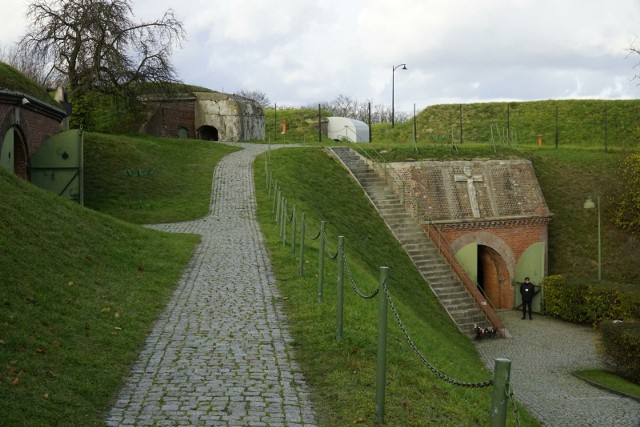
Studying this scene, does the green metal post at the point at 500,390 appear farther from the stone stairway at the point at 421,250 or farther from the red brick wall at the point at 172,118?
the red brick wall at the point at 172,118

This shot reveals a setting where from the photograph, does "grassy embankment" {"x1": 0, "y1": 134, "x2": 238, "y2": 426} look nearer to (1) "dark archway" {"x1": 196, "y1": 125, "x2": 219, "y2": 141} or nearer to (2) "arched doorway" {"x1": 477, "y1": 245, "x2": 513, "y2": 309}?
(2) "arched doorway" {"x1": 477, "y1": 245, "x2": 513, "y2": 309}

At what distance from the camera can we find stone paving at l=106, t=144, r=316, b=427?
754cm

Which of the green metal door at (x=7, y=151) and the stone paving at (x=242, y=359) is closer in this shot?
the stone paving at (x=242, y=359)

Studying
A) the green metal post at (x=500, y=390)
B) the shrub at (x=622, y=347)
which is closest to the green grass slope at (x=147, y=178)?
the shrub at (x=622, y=347)

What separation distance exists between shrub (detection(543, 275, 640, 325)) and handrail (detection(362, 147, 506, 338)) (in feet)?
7.62

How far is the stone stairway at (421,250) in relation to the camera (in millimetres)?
24453

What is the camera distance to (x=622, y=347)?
18.2 metres

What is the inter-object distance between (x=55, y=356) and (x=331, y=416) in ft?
11.2

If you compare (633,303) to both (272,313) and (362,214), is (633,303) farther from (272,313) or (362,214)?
(272,313)

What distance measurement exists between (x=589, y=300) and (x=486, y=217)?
19.4 feet

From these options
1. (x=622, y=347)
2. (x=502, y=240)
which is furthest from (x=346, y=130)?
(x=622, y=347)

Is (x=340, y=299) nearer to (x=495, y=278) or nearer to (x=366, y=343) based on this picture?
(x=366, y=343)

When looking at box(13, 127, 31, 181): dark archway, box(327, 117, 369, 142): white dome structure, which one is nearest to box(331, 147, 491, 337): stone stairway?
box(13, 127, 31, 181): dark archway

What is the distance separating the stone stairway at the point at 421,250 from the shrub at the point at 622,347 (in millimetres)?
5507
